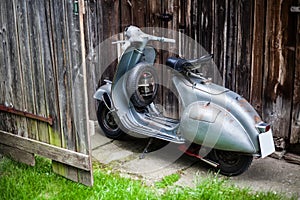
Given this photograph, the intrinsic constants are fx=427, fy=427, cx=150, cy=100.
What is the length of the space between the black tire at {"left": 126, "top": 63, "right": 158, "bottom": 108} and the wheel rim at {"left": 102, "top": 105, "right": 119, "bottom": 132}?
54cm

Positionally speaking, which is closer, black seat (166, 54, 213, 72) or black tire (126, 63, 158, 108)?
black seat (166, 54, 213, 72)

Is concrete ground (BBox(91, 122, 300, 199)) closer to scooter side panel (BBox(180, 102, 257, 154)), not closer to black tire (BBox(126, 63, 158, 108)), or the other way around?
scooter side panel (BBox(180, 102, 257, 154))

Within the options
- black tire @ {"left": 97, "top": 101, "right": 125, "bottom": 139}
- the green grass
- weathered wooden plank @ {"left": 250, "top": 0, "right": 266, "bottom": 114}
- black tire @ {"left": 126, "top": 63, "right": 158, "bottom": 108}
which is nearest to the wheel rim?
black tire @ {"left": 97, "top": 101, "right": 125, "bottom": 139}

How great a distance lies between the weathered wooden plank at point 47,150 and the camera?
3732 millimetres

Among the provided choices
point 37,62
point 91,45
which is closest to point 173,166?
point 37,62

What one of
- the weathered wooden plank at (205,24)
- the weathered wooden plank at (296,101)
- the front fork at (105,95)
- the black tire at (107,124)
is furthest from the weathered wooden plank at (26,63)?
the weathered wooden plank at (296,101)

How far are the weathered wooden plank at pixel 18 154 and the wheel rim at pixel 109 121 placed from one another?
112 cm

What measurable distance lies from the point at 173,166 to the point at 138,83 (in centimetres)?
94

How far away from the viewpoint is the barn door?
3572 millimetres

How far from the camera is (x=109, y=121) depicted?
16.7ft

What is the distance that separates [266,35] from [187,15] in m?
0.96

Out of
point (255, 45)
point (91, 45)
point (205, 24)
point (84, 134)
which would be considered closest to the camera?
point (84, 134)

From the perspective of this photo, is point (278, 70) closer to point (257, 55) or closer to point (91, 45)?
point (257, 55)

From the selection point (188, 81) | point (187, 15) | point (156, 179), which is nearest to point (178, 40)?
point (187, 15)
